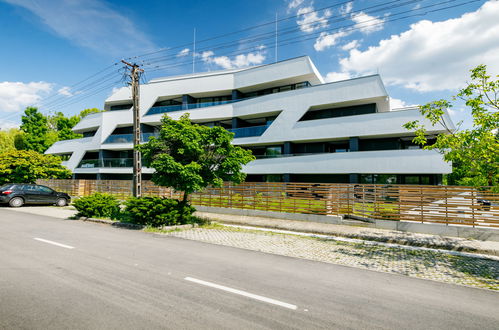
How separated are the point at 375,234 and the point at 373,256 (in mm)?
3046

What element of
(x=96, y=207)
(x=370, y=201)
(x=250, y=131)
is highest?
(x=250, y=131)

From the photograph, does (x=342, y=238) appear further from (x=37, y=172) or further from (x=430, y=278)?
(x=37, y=172)

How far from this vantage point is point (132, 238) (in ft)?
30.0

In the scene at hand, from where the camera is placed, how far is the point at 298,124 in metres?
22.3

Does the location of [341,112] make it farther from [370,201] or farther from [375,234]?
[375,234]

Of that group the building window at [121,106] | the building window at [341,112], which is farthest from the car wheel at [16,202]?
the building window at [341,112]

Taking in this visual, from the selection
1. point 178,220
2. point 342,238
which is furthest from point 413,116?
point 178,220

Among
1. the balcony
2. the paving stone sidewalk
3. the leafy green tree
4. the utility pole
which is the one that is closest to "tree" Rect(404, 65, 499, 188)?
the paving stone sidewalk

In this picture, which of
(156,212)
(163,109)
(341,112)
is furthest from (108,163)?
(341,112)

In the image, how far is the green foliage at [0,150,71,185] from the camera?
70.8 ft

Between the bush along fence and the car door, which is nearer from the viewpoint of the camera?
the bush along fence

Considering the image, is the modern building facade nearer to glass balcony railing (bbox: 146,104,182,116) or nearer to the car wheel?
glass balcony railing (bbox: 146,104,182,116)

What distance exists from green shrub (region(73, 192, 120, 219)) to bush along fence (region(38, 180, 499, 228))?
5.28 m

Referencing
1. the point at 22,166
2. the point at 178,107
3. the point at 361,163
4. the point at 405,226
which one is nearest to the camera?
the point at 405,226
